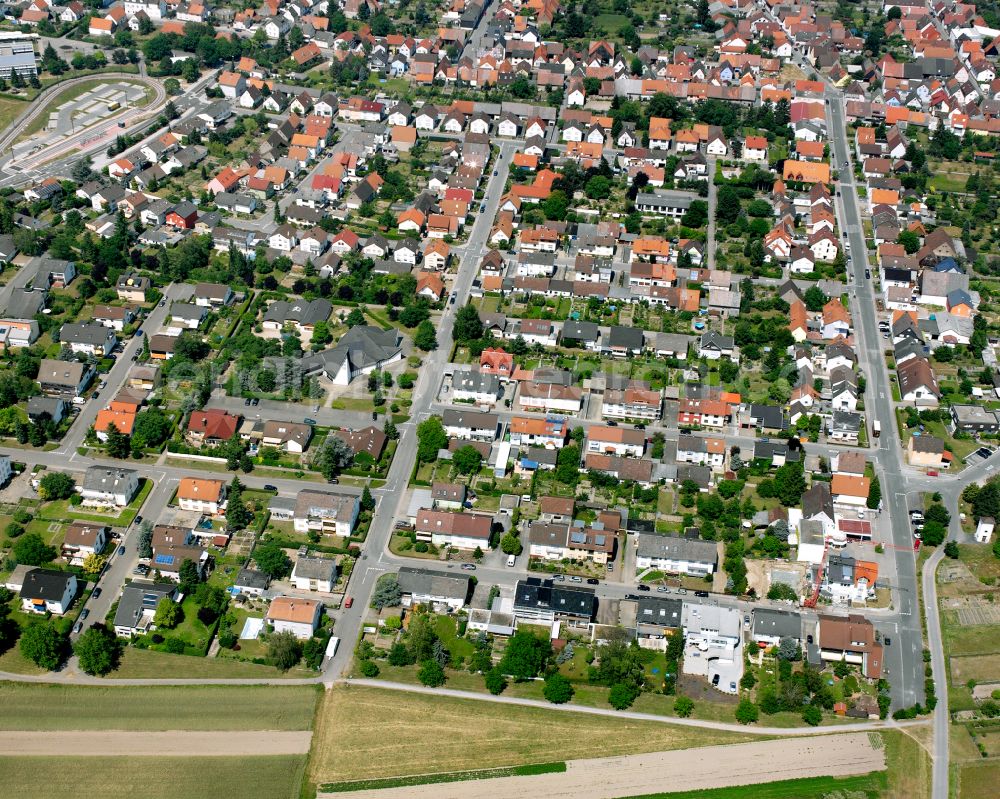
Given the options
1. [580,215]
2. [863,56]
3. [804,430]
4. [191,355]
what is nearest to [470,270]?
[580,215]

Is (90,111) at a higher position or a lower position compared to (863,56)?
lower

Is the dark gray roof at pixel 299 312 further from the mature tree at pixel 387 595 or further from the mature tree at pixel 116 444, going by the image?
the mature tree at pixel 387 595

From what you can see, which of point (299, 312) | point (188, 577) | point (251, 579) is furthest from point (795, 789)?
point (299, 312)

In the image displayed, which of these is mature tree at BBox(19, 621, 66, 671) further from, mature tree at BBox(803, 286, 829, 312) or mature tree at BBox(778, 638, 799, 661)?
mature tree at BBox(803, 286, 829, 312)

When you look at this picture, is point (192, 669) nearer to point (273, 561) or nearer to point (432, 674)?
point (273, 561)

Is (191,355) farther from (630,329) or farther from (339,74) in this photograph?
(339,74)

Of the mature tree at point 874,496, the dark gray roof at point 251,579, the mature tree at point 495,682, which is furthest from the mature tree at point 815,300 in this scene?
the dark gray roof at point 251,579
